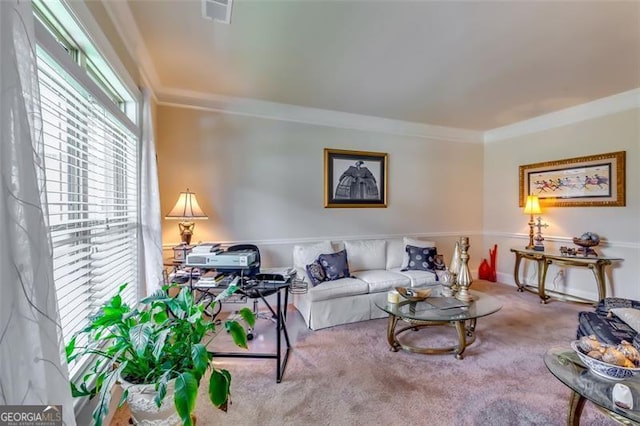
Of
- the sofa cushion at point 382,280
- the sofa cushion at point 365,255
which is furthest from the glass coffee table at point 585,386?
the sofa cushion at point 365,255

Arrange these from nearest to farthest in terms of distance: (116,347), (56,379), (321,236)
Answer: (56,379) < (116,347) < (321,236)

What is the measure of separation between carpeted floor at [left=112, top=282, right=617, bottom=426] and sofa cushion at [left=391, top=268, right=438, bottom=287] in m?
0.60

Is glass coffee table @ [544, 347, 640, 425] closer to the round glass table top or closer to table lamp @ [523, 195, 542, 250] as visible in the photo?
the round glass table top

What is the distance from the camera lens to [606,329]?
197 cm

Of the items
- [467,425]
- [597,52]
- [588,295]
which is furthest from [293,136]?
[588,295]

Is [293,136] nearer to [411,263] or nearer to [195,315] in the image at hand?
[411,263]

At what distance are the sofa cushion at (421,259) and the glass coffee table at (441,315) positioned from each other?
0.87 metres

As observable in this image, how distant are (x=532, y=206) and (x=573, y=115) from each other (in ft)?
4.31

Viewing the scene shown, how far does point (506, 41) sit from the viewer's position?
2.31 m

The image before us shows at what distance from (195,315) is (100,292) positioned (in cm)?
92

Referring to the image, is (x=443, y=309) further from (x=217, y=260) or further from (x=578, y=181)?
(x=578, y=181)

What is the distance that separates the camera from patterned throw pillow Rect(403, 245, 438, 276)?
A: 3646 mm

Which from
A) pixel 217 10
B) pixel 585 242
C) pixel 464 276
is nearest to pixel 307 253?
pixel 464 276

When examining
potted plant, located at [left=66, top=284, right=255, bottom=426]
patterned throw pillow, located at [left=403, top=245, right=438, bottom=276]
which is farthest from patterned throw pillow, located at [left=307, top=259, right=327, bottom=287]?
potted plant, located at [left=66, top=284, right=255, bottom=426]
